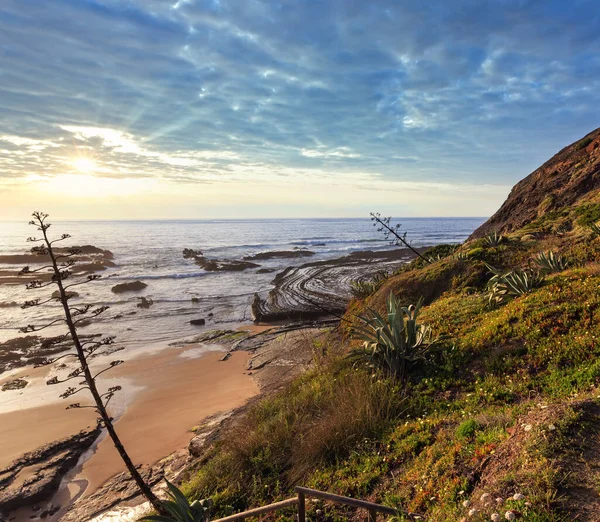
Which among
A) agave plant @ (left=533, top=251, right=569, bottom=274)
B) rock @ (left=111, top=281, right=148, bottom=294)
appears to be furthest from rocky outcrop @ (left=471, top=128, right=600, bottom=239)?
rock @ (left=111, top=281, right=148, bottom=294)

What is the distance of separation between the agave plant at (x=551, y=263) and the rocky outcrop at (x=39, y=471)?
11.4 meters

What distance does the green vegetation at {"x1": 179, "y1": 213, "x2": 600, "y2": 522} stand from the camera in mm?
3199

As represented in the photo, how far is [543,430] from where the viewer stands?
11.2 ft

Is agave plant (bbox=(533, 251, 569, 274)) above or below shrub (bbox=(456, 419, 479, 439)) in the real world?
above

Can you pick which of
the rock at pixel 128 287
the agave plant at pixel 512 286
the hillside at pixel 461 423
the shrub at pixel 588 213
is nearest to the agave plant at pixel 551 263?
the hillside at pixel 461 423

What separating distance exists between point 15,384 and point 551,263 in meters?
16.8

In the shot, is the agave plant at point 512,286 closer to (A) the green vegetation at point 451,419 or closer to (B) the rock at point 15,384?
(A) the green vegetation at point 451,419

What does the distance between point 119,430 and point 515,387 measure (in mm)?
8976

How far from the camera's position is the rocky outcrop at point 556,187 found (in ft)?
49.1

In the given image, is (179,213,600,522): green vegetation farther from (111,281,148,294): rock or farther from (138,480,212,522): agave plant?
(111,281,148,294): rock

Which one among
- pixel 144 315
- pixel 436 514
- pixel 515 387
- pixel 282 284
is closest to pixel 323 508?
pixel 436 514

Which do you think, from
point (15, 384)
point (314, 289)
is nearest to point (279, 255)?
point (314, 289)

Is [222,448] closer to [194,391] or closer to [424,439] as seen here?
[424,439]

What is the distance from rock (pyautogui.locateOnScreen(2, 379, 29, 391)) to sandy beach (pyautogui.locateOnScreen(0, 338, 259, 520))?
7.73 ft
